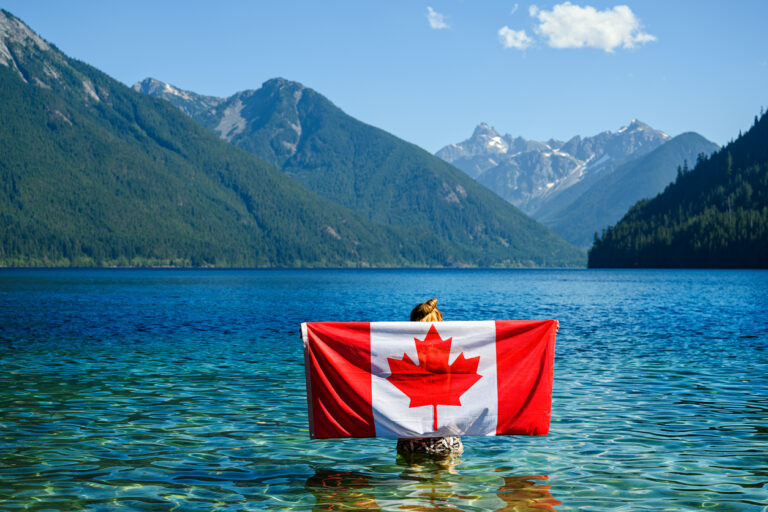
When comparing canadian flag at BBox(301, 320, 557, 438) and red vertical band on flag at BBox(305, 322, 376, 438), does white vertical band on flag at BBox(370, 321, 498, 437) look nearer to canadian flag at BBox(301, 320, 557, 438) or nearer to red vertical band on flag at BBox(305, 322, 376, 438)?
canadian flag at BBox(301, 320, 557, 438)

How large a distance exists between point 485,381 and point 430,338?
4.70ft

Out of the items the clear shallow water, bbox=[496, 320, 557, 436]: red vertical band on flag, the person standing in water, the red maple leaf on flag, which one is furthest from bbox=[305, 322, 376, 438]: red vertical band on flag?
bbox=[496, 320, 557, 436]: red vertical band on flag

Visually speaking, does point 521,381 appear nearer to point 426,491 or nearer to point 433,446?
point 426,491

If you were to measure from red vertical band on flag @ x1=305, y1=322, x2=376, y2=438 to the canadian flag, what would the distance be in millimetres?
19

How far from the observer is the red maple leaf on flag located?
14.6 metres

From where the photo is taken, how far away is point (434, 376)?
1467 cm

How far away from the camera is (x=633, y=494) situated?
45.7 feet

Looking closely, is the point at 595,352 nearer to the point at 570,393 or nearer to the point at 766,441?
the point at 570,393

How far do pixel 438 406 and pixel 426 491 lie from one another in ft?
5.33

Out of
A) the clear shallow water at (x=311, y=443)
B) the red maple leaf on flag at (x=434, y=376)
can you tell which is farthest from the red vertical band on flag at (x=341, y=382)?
→ the clear shallow water at (x=311, y=443)

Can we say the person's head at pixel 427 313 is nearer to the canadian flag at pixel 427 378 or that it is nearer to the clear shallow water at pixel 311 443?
the canadian flag at pixel 427 378

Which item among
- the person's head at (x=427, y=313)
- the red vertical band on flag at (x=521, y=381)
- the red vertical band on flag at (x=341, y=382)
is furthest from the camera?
the person's head at (x=427, y=313)

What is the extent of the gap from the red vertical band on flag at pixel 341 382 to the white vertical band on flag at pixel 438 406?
195mm

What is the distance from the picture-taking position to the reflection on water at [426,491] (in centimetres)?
1328
